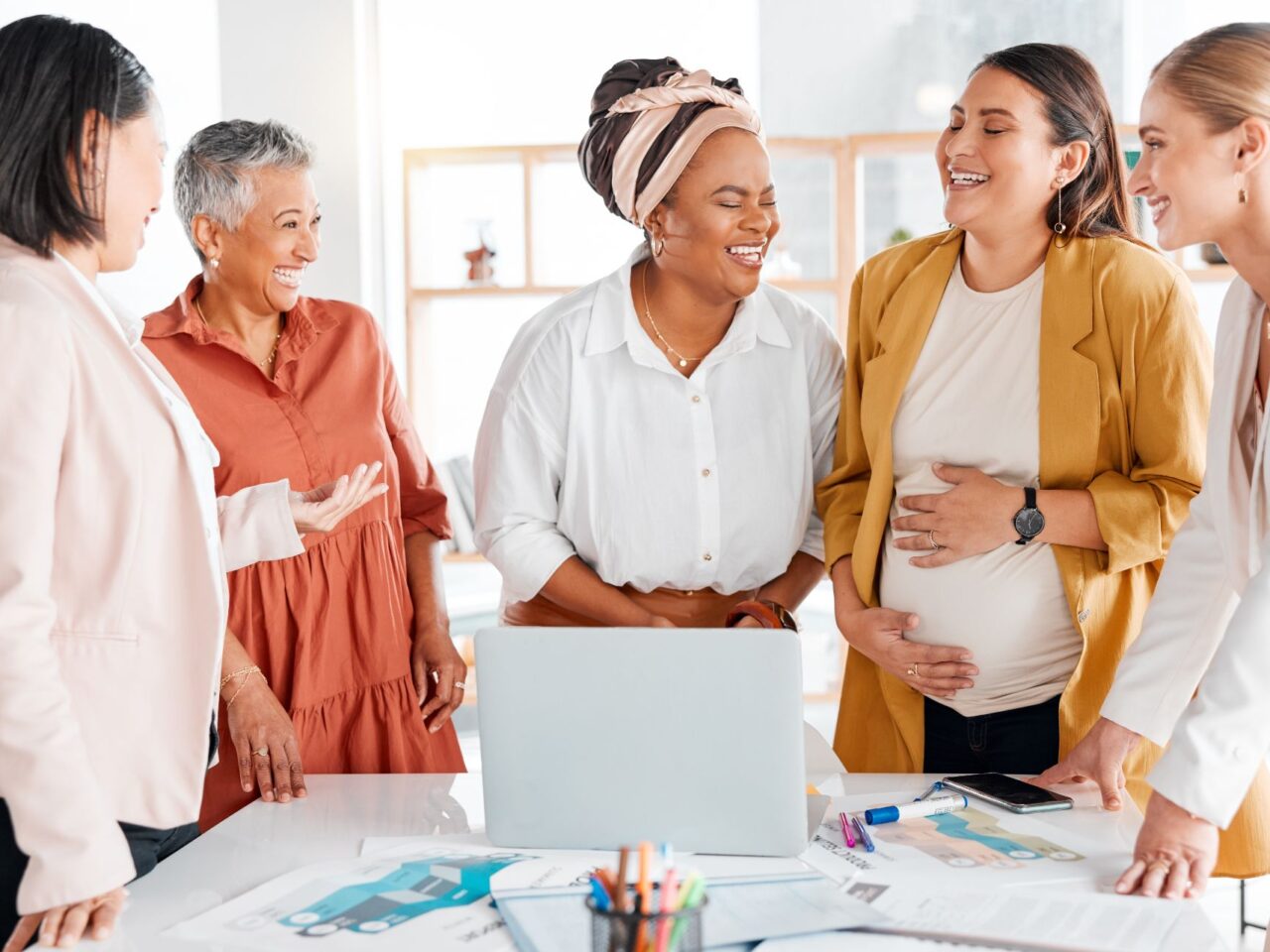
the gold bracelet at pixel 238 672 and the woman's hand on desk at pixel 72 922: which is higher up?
the gold bracelet at pixel 238 672

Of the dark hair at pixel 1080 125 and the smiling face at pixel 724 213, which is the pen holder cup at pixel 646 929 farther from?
the dark hair at pixel 1080 125

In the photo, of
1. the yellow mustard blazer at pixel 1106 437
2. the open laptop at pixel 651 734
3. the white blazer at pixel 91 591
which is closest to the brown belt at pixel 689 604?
the yellow mustard blazer at pixel 1106 437

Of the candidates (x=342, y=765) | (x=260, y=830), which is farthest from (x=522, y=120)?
(x=260, y=830)

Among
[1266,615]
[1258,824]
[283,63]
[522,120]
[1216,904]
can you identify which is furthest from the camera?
[522,120]

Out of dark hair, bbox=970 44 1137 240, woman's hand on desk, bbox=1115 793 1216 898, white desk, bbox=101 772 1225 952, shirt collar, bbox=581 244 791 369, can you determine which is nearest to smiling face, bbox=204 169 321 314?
shirt collar, bbox=581 244 791 369

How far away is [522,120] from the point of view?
202 inches

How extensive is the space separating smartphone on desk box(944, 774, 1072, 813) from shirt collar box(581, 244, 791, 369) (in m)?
0.83

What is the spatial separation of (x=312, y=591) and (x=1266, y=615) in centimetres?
143

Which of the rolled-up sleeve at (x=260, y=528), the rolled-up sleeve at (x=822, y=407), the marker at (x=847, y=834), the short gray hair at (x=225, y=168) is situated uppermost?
the short gray hair at (x=225, y=168)

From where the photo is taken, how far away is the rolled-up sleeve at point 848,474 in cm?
214

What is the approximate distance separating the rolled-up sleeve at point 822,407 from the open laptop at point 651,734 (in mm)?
884

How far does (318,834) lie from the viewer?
1.67 m

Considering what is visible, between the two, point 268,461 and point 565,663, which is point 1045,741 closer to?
point 565,663

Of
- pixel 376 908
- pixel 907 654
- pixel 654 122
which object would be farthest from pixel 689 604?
pixel 376 908
